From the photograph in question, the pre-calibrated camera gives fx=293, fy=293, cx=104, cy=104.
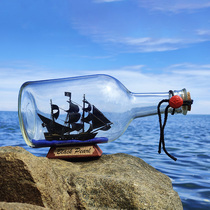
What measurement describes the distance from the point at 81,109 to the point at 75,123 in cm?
16

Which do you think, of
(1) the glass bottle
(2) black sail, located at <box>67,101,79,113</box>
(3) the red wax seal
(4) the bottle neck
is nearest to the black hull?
(1) the glass bottle

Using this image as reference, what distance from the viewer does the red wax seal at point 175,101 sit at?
280 cm

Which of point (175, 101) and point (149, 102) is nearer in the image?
point (175, 101)

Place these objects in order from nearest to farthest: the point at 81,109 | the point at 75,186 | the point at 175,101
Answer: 1. the point at 75,186
2. the point at 175,101
3. the point at 81,109

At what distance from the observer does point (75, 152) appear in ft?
9.96

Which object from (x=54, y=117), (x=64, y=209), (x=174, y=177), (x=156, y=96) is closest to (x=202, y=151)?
(x=174, y=177)

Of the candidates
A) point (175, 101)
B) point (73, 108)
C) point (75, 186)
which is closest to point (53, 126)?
point (73, 108)

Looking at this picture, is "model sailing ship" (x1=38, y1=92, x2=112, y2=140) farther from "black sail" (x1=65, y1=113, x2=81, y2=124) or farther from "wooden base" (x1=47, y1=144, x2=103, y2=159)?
"wooden base" (x1=47, y1=144, x2=103, y2=159)

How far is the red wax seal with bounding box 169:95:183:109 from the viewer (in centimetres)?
280

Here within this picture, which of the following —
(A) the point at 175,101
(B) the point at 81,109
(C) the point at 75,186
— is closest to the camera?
(C) the point at 75,186

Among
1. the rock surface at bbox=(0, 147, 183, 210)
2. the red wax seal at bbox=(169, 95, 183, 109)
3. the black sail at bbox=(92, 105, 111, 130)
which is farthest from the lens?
the black sail at bbox=(92, 105, 111, 130)

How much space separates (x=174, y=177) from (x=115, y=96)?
1922 mm

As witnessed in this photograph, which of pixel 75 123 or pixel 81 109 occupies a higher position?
pixel 81 109

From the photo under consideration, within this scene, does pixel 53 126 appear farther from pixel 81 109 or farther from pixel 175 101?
pixel 175 101
